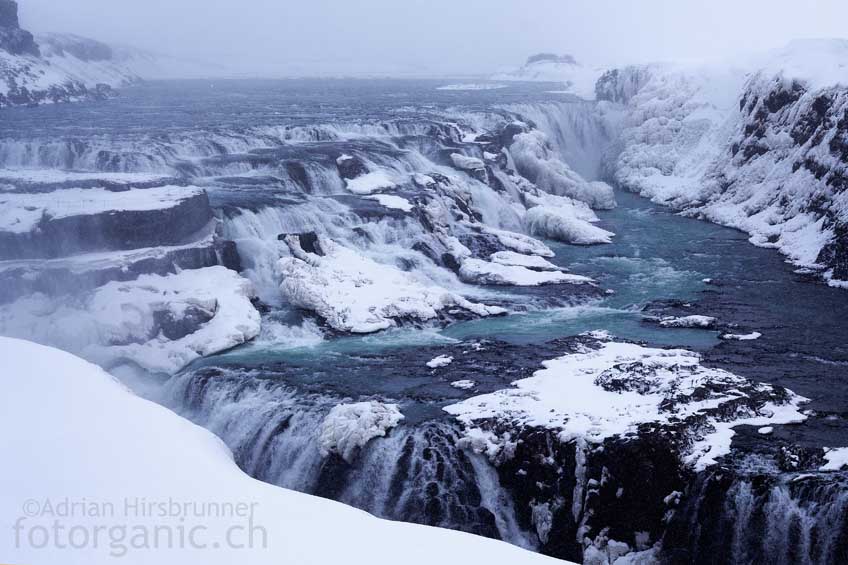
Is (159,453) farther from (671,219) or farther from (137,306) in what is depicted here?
(671,219)

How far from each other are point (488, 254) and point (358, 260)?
511 cm

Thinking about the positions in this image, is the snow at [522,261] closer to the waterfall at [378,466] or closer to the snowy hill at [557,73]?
the waterfall at [378,466]

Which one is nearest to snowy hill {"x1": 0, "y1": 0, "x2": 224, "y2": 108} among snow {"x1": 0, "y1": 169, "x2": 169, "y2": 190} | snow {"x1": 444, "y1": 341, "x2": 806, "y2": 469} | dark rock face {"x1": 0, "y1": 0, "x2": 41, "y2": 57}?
dark rock face {"x1": 0, "y1": 0, "x2": 41, "y2": 57}

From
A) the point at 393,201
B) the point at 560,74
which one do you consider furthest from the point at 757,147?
the point at 560,74

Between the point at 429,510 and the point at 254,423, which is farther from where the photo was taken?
the point at 254,423

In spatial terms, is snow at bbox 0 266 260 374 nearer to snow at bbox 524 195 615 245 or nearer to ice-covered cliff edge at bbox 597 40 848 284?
snow at bbox 524 195 615 245

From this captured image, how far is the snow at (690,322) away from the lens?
17578 mm

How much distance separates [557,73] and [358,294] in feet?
261

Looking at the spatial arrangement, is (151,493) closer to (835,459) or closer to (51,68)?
(835,459)

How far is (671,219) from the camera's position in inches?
1232

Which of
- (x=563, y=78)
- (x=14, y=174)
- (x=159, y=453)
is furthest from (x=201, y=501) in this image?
(x=563, y=78)

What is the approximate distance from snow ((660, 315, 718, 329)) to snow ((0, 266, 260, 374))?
10008mm

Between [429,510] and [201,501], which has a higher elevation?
[201,501]

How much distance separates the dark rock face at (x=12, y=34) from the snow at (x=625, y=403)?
69057 millimetres
